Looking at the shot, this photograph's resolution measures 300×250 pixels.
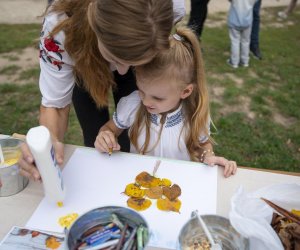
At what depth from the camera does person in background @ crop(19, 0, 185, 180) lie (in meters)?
0.80

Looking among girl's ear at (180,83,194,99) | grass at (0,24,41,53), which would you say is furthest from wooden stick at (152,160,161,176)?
grass at (0,24,41,53)

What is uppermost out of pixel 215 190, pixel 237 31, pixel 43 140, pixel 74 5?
pixel 74 5

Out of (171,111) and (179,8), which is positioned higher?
(179,8)

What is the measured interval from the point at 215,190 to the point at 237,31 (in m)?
2.44

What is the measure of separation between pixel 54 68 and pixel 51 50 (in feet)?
0.19

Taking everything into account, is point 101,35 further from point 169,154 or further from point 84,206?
point 169,154

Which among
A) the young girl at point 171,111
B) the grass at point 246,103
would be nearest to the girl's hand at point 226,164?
the young girl at point 171,111

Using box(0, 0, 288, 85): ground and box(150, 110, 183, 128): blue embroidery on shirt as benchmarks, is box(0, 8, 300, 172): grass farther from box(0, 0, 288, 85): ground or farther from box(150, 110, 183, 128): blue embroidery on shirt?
box(150, 110, 183, 128): blue embroidery on shirt

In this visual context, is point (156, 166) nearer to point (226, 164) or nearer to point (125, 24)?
point (226, 164)

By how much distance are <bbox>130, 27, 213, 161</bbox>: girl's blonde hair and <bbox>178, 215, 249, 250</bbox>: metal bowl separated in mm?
458

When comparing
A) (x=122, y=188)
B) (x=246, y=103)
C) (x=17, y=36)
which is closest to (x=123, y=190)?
(x=122, y=188)

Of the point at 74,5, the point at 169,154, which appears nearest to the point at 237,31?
the point at 169,154

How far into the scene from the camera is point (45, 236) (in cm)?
82

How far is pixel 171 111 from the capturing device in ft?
3.97
